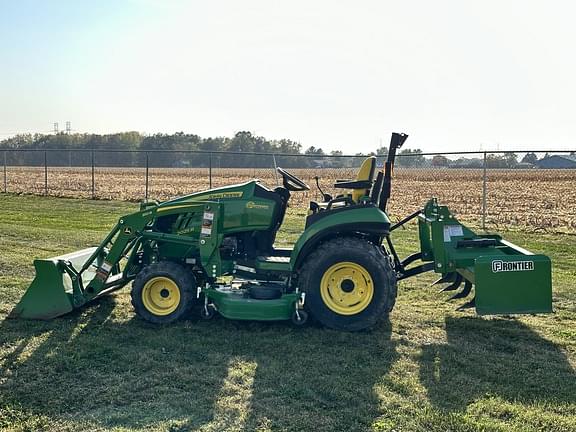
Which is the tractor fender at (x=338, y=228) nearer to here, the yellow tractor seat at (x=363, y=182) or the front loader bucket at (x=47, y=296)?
the yellow tractor seat at (x=363, y=182)

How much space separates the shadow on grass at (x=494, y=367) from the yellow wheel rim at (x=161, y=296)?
2.51 meters

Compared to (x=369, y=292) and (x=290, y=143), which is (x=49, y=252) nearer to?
(x=369, y=292)

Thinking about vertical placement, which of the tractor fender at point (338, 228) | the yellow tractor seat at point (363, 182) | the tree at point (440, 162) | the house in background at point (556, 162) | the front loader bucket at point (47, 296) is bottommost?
the front loader bucket at point (47, 296)

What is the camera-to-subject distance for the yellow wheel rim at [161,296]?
5914 mm

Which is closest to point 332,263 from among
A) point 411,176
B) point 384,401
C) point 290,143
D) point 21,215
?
point 384,401

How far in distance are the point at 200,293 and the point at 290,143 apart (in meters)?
55.5

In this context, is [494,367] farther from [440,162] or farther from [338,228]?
[440,162]

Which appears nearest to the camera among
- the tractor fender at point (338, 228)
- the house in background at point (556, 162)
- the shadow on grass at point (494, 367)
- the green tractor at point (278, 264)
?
the shadow on grass at point (494, 367)

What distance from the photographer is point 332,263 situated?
18.6ft

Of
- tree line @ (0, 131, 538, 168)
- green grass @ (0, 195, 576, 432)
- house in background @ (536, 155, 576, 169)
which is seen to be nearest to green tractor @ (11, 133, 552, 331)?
green grass @ (0, 195, 576, 432)

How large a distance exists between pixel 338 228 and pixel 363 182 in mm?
590

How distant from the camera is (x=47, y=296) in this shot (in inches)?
235

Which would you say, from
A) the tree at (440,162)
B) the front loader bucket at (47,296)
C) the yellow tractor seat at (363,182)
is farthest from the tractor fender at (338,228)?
the tree at (440,162)

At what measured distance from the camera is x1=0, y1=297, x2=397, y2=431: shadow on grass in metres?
Answer: 3.85
